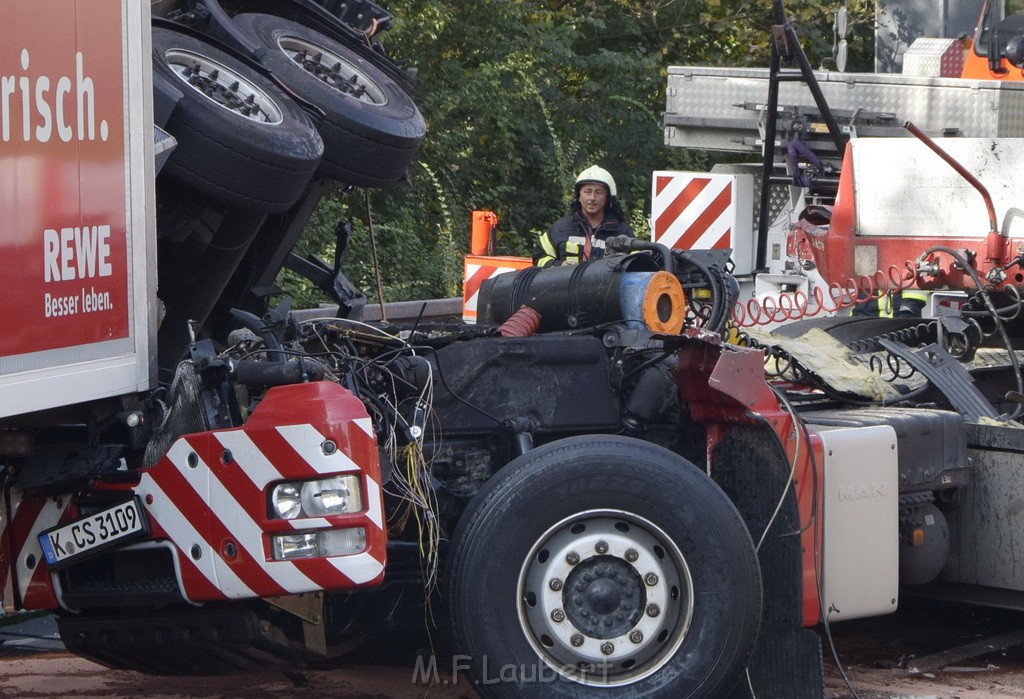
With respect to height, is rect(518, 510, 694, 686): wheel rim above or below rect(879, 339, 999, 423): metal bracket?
below

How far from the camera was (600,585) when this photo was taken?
13.7 feet

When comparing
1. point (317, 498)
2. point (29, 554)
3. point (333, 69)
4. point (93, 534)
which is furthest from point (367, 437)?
point (333, 69)

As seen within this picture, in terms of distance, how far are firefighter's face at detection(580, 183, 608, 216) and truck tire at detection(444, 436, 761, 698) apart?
13.4ft

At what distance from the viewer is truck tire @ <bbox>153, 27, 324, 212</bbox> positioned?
4.57 meters

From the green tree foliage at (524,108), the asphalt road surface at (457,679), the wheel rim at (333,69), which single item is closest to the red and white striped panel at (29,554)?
the asphalt road surface at (457,679)

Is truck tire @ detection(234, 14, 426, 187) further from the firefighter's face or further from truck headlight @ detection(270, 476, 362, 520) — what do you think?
the firefighter's face

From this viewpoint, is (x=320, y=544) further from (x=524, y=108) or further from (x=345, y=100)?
(x=524, y=108)

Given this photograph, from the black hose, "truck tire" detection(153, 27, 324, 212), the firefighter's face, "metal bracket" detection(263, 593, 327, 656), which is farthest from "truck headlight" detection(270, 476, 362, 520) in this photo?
the firefighter's face

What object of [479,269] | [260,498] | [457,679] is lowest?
[457,679]

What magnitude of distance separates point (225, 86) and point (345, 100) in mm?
460

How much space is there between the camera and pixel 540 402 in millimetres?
4688

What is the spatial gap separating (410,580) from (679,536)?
30.4 inches

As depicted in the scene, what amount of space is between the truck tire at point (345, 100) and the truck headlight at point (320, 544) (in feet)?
5.47

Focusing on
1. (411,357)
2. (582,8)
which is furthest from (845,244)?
(582,8)
